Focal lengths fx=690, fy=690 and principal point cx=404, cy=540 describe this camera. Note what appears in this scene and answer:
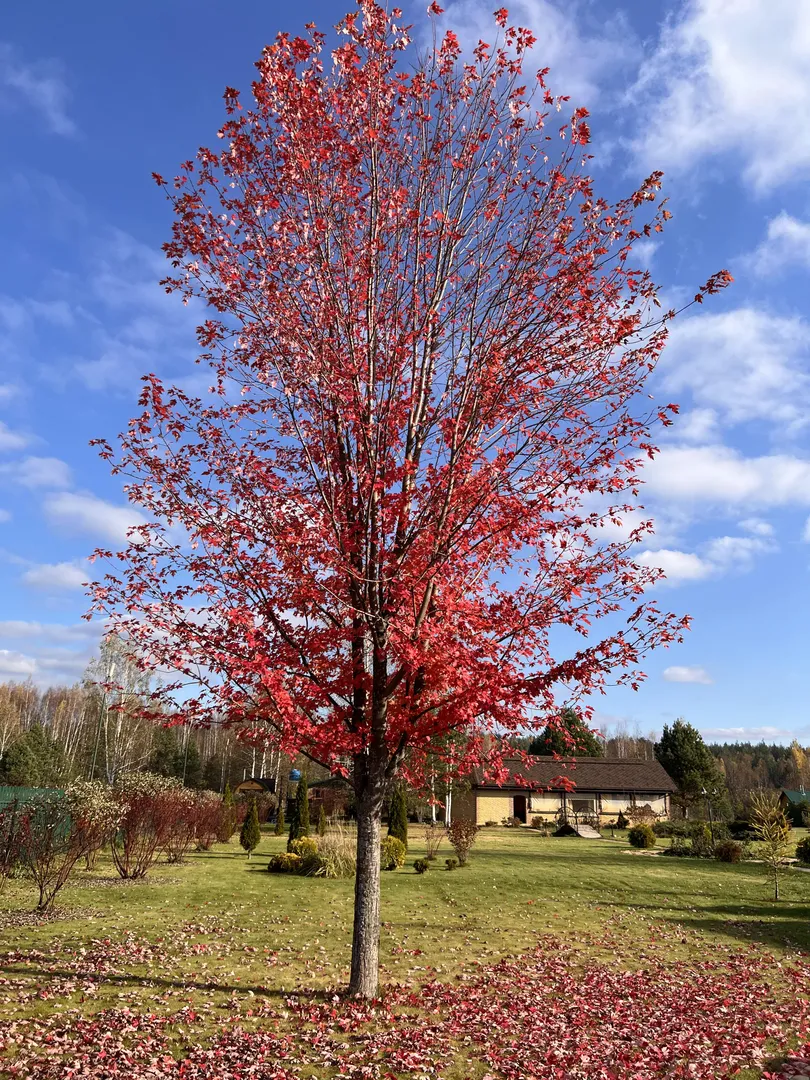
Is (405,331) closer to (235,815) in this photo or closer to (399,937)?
(399,937)

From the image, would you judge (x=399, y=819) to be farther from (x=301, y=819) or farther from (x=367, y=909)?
(x=367, y=909)

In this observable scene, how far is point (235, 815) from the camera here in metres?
28.8

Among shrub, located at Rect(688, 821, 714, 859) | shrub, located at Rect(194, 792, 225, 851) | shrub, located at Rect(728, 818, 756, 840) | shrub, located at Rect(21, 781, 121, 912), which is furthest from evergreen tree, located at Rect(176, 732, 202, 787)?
shrub, located at Rect(21, 781, 121, 912)

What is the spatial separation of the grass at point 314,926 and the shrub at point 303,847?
1148 millimetres

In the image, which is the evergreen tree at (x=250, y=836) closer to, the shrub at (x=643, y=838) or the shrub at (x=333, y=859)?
the shrub at (x=333, y=859)

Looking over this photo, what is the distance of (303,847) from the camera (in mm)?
19859

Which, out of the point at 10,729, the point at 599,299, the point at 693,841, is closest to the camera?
the point at 599,299

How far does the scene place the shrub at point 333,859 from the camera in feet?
58.7

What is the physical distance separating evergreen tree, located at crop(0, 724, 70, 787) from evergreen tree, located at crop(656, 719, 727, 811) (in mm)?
34619

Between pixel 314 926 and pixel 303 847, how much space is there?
9.07 metres

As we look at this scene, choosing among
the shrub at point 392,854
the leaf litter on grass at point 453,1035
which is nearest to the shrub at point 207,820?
the shrub at point 392,854

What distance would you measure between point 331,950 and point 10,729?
5055 centimetres

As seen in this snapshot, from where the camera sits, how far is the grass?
7512 mm

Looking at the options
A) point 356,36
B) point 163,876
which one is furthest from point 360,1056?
point 163,876
